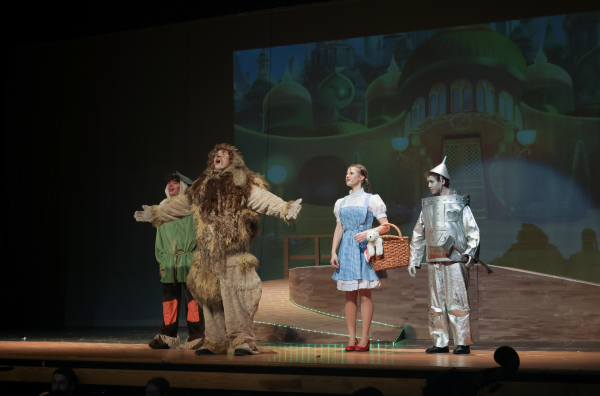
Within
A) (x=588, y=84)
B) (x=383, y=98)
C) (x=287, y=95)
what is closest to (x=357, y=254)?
(x=383, y=98)

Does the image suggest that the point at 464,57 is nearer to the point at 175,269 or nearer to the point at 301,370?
the point at 175,269

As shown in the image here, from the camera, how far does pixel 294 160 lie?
26.6ft

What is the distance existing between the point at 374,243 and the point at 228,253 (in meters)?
0.96

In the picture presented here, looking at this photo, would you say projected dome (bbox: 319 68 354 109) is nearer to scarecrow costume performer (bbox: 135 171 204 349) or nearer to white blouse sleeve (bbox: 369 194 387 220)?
scarecrow costume performer (bbox: 135 171 204 349)

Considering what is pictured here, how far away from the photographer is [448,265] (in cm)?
402

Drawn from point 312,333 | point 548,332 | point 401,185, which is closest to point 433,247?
point 312,333

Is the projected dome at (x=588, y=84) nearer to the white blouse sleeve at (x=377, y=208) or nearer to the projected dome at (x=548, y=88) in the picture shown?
the projected dome at (x=548, y=88)

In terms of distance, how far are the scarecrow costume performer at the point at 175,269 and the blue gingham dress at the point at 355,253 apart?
1.22 meters

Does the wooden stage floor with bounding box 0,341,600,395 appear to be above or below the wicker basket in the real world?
below

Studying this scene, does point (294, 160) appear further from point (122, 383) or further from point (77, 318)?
Answer: point (122, 383)

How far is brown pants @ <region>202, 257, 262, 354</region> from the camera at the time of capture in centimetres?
379

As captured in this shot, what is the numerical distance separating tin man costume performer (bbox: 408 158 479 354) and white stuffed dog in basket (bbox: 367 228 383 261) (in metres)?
0.45

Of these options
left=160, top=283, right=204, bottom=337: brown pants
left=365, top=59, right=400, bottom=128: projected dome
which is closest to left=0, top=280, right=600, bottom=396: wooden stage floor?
left=160, top=283, right=204, bottom=337: brown pants

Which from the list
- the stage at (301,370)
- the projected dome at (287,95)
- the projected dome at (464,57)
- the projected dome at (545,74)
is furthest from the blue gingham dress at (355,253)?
the projected dome at (287,95)
